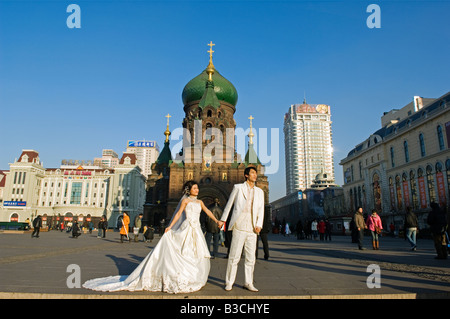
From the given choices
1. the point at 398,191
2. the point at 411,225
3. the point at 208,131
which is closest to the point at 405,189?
the point at 398,191

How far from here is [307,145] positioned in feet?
473

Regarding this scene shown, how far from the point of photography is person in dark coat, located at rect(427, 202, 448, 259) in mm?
9008

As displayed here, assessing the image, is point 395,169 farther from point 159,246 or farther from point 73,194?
point 73,194

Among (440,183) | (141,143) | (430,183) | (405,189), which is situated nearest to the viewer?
(440,183)

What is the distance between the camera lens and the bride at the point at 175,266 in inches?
180

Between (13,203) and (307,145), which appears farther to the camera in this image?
(307,145)

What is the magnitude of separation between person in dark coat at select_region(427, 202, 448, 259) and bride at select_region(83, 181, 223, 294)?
780 centimetres

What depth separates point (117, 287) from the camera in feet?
15.0

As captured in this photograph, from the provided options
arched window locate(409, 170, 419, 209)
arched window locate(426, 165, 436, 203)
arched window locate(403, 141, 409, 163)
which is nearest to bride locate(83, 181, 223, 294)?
arched window locate(426, 165, 436, 203)

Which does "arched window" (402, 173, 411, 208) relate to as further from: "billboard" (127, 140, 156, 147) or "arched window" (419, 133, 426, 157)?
"billboard" (127, 140, 156, 147)

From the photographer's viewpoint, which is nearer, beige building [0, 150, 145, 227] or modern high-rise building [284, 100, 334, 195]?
beige building [0, 150, 145, 227]

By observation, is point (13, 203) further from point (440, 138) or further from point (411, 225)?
point (440, 138)

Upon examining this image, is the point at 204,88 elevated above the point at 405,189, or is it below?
above

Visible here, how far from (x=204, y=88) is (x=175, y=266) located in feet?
151
